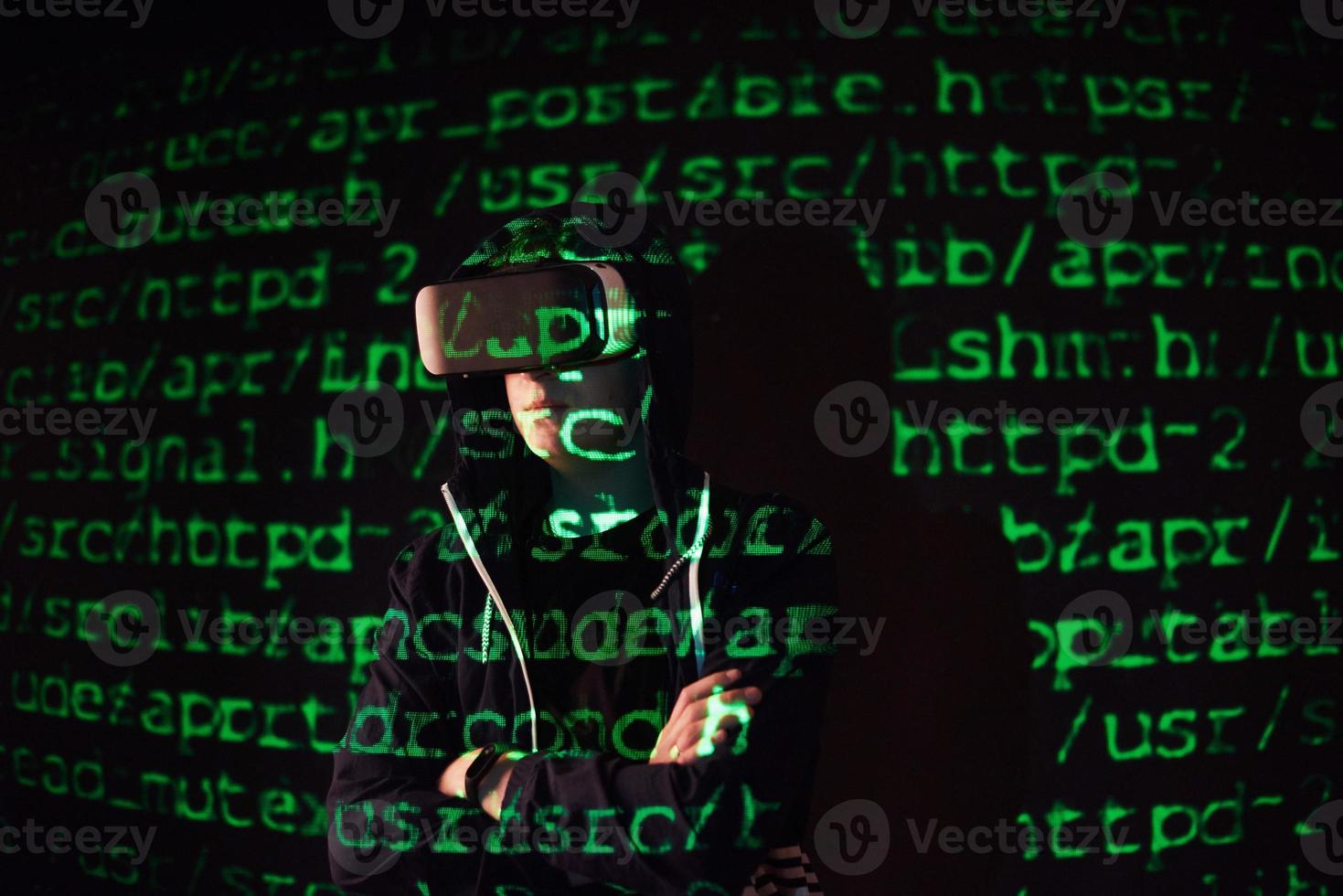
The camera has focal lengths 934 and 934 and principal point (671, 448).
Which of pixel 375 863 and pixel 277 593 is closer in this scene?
pixel 375 863

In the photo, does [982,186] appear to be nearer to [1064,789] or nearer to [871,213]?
[871,213]

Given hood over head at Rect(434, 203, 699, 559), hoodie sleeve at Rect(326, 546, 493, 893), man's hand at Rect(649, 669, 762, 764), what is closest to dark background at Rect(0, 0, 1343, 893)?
hood over head at Rect(434, 203, 699, 559)

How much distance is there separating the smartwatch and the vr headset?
0.56 metres

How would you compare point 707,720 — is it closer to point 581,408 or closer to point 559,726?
point 559,726

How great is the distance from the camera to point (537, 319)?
1352mm

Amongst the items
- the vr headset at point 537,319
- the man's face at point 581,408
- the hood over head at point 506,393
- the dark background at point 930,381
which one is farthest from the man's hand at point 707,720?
the dark background at point 930,381

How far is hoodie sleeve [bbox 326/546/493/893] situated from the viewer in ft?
4.31

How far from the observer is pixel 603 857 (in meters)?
1.23

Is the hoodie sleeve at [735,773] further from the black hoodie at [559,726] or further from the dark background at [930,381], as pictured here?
the dark background at [930,381]

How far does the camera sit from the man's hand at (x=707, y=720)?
1258mm

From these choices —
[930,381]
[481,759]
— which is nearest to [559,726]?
[481,759]

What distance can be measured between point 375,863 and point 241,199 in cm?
167

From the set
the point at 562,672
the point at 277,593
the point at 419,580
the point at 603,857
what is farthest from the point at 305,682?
the point at 603,857

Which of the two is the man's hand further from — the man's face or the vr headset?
the vr headset
